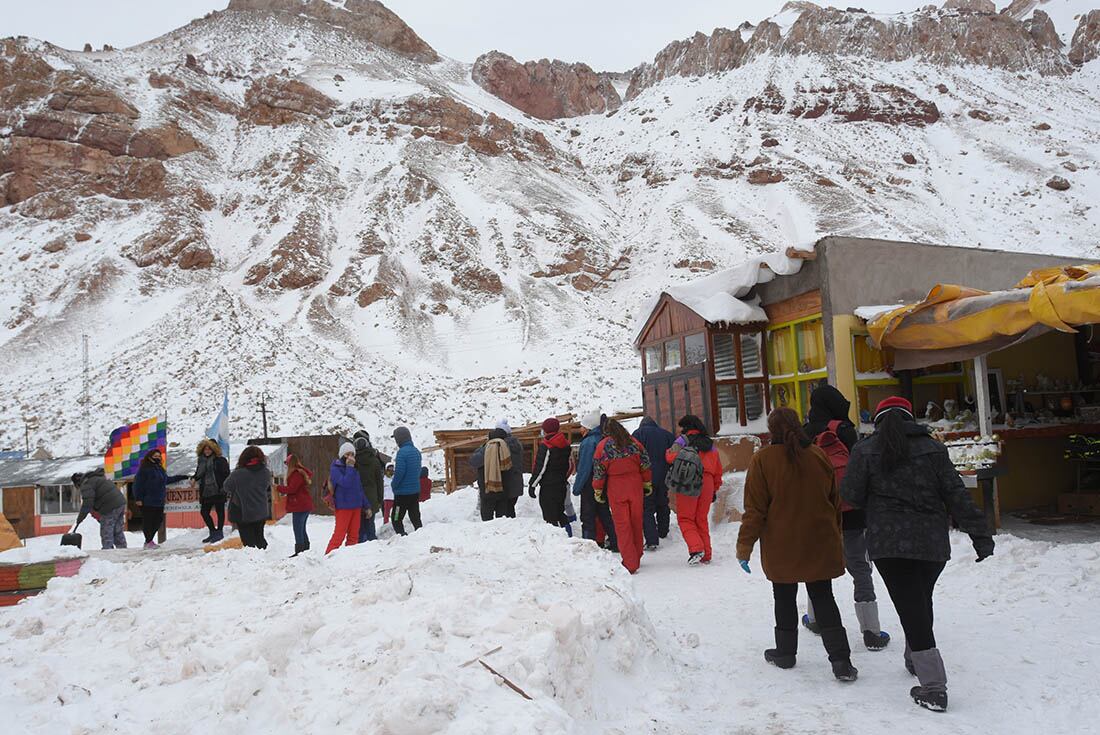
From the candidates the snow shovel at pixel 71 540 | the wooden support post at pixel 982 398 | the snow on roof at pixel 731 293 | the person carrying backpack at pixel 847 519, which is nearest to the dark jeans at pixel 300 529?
the snow shovel at pixel 71 540

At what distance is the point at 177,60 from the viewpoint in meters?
63.1

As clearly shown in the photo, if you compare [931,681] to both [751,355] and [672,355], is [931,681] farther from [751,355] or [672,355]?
[672,355]

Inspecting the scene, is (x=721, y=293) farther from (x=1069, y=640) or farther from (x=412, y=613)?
(x=412, y=613)

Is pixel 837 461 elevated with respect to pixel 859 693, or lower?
elevated

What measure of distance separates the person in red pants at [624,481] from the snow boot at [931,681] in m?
3.89

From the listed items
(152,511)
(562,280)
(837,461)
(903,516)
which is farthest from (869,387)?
(562,280)

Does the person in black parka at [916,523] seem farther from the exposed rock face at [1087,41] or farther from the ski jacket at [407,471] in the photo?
the exposed rock face at [1087,41]

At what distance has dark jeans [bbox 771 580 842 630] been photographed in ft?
12.9

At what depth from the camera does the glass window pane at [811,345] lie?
9.26m

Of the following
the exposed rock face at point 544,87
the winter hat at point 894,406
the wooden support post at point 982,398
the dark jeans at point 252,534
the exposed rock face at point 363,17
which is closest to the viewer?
the winter hat at point 894,406

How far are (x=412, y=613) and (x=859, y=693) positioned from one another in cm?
244

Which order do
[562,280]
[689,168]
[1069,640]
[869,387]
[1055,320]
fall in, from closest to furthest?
[1069,640]
[1055,320]
[869,387]
[562,280]
[689,168]

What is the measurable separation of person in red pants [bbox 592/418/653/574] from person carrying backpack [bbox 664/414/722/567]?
36 centimetres

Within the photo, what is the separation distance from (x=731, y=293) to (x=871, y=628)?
677 cm
